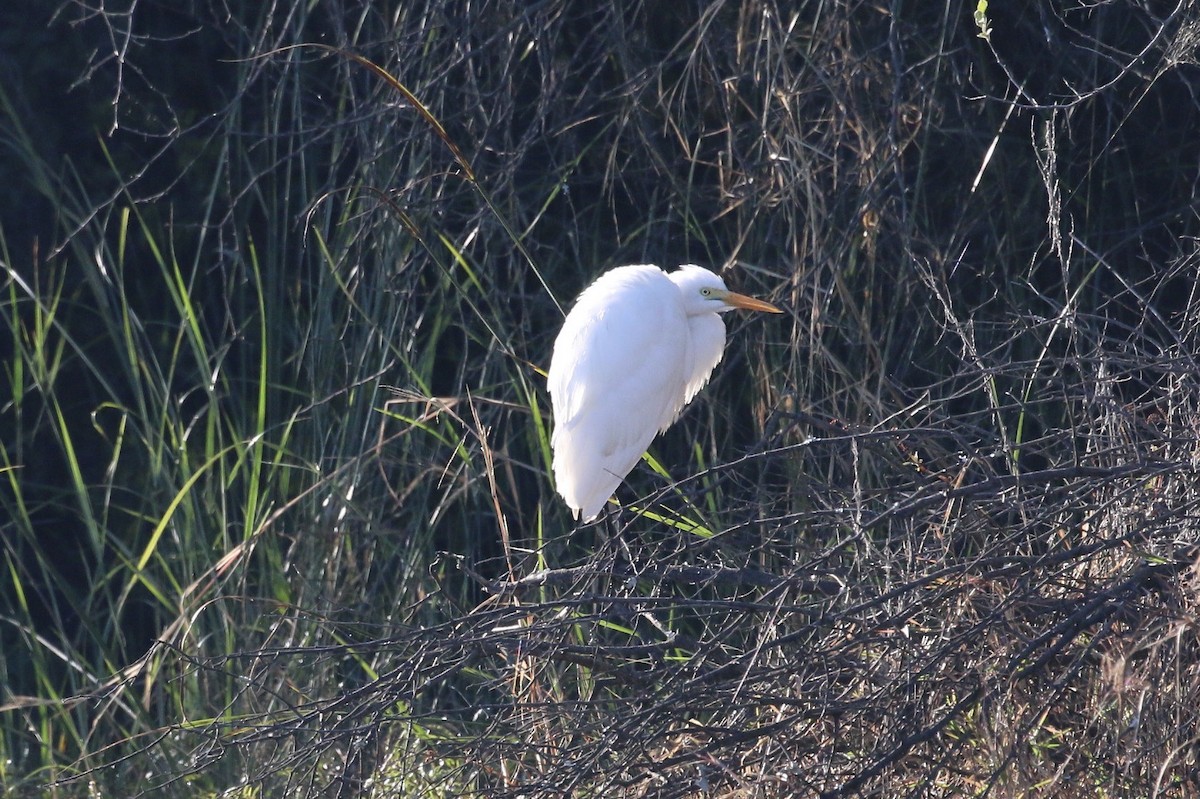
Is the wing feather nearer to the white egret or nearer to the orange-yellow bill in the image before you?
the white egret

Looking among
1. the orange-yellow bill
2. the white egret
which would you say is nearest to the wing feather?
the white egret

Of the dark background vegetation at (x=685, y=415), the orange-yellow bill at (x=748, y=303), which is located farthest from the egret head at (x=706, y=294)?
the dark background vegetation at (x=685, y=415)

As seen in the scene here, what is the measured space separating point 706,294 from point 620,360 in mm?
234

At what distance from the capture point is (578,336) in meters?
3.01

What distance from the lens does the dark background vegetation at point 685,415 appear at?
1565mm

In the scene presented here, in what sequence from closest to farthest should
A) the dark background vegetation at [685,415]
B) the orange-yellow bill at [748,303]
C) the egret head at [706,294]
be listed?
the dark background vegetation at [685,415]
the orange-yellow bill at [748,303]
the egret head at [706,294]

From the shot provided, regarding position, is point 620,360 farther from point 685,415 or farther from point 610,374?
point 685,415

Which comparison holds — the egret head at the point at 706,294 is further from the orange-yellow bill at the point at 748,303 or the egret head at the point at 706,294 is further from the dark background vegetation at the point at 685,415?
the dark background vegetation at the point at 685,415

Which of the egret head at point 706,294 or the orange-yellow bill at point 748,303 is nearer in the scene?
the orange-yellow bill at point 748,303

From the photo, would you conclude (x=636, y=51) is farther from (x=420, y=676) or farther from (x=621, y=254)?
(x=420, y=676)

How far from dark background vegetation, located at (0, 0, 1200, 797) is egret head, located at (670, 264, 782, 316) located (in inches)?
4.4

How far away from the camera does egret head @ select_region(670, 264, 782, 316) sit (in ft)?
9.77

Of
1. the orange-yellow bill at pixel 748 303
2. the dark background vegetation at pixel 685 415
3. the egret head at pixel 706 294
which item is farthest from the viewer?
the egret head at pixel 706 294

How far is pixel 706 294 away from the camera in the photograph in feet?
9.88
